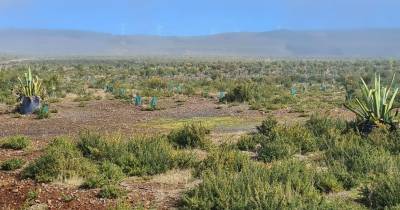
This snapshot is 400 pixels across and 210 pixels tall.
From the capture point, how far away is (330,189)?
10367 mm

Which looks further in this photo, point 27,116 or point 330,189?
point 27,116

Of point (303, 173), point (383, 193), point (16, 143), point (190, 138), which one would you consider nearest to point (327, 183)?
point (303, 173)

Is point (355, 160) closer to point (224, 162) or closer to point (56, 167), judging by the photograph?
point (224, 162)

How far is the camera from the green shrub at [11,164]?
12.0 meters

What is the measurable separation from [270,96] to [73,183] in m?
18.8

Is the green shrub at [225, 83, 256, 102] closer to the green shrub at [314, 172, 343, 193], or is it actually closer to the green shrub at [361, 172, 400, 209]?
the green shrub at [314, 172, 343, 193]

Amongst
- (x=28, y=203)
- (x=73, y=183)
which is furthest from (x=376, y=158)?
(x=28, y=203)

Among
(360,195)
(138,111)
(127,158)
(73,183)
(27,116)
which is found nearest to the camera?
(360,195)

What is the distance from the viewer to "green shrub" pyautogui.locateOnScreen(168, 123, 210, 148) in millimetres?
14508

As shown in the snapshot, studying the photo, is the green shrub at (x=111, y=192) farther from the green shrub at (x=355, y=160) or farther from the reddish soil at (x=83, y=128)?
the green shrub at (x=355, y=160)

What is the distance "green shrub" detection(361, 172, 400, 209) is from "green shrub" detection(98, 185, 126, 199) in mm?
3930

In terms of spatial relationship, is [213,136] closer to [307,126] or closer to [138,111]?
[307,126]

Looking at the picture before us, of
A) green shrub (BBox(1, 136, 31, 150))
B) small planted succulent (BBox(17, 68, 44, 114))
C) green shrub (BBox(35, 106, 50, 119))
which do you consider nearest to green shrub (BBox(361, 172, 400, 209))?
green shrub (BBox(1, 136, 31, 150))

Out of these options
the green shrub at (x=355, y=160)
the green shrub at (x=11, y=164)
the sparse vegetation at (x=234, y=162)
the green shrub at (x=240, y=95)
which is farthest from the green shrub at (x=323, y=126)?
the green shrub at (x=240, y=95)
